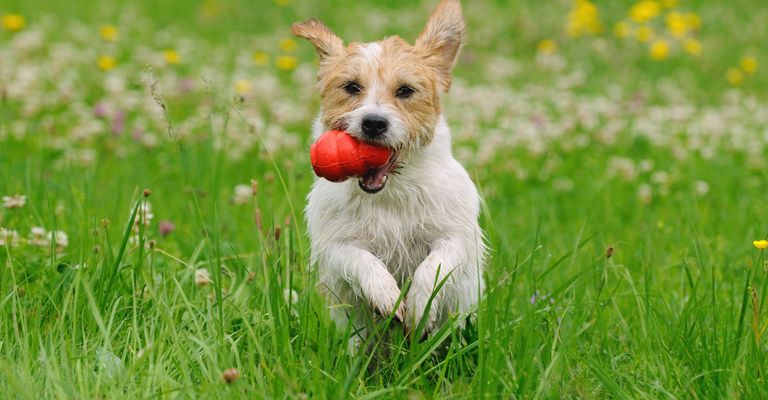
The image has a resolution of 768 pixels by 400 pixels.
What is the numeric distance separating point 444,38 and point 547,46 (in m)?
7.35

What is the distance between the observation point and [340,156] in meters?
3.95

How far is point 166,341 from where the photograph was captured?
12.5ft

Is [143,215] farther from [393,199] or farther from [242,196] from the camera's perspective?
[242,196]

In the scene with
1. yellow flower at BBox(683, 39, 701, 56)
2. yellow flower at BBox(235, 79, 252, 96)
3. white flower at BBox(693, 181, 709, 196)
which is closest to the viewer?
white flower at BBox(693, 181, 709, 196)

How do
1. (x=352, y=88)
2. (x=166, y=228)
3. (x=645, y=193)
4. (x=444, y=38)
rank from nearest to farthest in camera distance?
(x=352, y=88)
(x=444, y=38)
(x=166, y=228)
(x=645, y=193)

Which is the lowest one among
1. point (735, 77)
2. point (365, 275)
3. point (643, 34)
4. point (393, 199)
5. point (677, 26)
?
point (735, 77)

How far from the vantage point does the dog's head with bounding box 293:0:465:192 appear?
4113mm

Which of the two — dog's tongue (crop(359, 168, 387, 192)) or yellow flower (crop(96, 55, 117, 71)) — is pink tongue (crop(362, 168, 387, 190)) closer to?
dog's tongue (crop(359, 168, 387, 192))

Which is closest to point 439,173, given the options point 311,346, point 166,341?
point 311,346

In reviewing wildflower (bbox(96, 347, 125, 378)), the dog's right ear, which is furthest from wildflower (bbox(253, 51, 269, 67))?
wildflower (bbox(96, 347, 125, 378))

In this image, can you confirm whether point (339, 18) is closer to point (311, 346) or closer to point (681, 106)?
point (681, 106)

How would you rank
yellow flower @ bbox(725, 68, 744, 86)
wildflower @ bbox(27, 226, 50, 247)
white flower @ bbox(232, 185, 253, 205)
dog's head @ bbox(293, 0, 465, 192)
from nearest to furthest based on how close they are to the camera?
dog's head @ bbox(293, 0, 465, 192) → wildflower @ bbox(27, 226, 50, 247) → white flower @ bbox(232, 185, 253, 205) → yellow flower @ bbox(725, 68, 744, 86)

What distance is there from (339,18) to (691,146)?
21.5 ft

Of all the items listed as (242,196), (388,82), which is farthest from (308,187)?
(388,82)
